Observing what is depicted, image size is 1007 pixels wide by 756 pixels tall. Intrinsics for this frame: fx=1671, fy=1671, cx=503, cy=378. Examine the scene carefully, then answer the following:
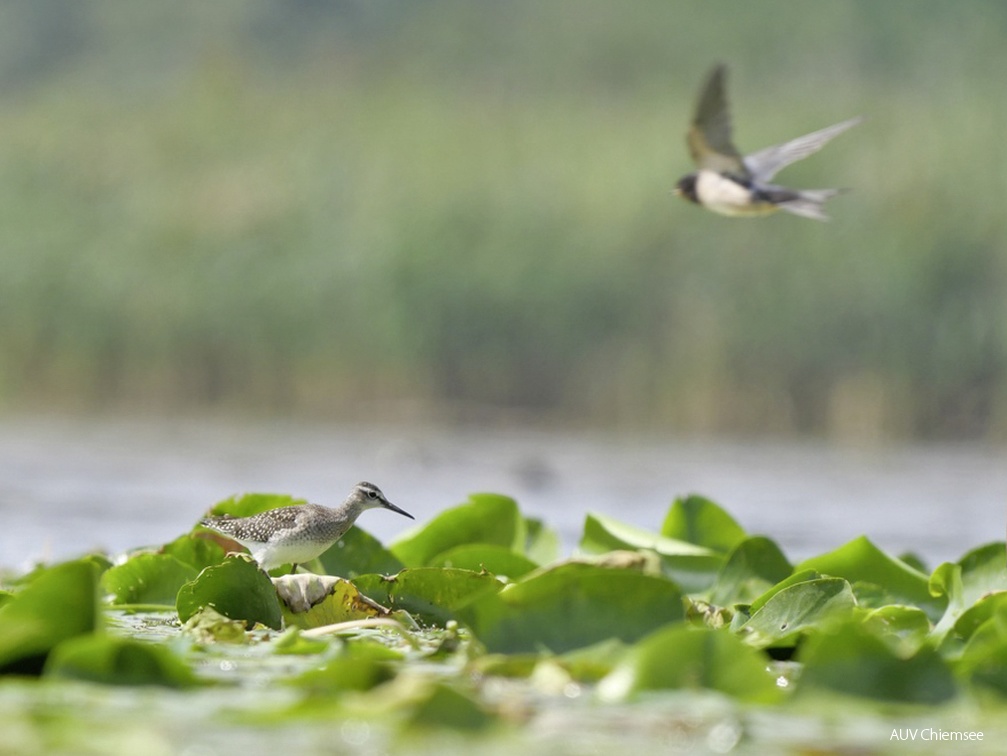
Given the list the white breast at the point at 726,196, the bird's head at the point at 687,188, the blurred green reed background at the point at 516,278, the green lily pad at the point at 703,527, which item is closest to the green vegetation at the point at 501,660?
the green lily pad at the point at 703,527

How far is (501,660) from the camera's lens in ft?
12.0

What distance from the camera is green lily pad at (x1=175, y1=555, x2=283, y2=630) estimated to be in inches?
173

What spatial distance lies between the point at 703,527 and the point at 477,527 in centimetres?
86

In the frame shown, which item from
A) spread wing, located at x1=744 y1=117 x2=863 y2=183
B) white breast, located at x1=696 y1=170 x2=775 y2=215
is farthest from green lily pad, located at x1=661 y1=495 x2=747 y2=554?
spread wing, located at x1=744 y1=117 x2=863 y2=183

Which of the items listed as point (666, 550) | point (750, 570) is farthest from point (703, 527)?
point (750, 570)

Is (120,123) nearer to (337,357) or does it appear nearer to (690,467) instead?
(337,357)

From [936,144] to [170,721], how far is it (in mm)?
19471

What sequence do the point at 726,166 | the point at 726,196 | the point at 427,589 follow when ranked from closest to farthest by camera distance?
the point at 427,589, the point at 726,196, the point at 726,166

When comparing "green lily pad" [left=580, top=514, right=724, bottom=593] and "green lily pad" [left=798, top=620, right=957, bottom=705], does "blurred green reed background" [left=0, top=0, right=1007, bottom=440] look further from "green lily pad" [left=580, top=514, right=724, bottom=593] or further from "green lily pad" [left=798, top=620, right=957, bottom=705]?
"green lily pad" [left=798, top=620, right=957, bottom=705]

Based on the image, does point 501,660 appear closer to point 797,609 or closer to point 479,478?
point 797,609

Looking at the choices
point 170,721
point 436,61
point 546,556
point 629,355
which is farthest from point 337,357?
point 436,61

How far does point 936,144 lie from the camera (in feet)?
69.9

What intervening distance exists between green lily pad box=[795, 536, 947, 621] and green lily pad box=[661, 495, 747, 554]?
874 millimetres

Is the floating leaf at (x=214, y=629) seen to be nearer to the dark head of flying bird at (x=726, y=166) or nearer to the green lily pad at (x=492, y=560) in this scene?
the green lily pad at (x=492, y=560)
